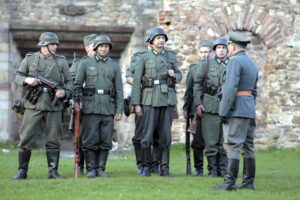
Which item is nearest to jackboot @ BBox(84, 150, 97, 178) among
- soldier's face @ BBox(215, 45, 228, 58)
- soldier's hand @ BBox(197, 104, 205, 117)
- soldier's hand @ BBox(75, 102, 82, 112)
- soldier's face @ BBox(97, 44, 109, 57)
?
soldier's hand @ BBox(75, 102, 82, 112)

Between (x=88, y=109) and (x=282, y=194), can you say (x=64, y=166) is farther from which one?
(x=282, y=194)

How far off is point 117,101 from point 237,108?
2356 mm

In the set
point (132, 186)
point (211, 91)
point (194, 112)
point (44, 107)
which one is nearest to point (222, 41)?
point (211, 91)

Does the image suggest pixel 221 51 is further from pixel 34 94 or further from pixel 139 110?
pixel 34 94

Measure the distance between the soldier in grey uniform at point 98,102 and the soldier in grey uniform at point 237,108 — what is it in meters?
2.15

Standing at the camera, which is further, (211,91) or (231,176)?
(211,91)

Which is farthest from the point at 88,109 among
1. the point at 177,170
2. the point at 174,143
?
the point at 174,143

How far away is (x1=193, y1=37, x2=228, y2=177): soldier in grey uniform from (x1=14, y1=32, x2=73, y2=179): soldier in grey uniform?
2.02 m

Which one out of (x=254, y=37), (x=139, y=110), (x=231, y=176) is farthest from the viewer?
(x=254, y=37)

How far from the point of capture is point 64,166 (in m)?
14.4

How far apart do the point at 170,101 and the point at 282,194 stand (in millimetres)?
2680

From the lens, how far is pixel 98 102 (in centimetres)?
1201

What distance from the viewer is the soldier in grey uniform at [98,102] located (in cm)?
1201

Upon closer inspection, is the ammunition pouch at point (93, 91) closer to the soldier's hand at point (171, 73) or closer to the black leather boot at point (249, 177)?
the soldier's hand at point (171, 73)
